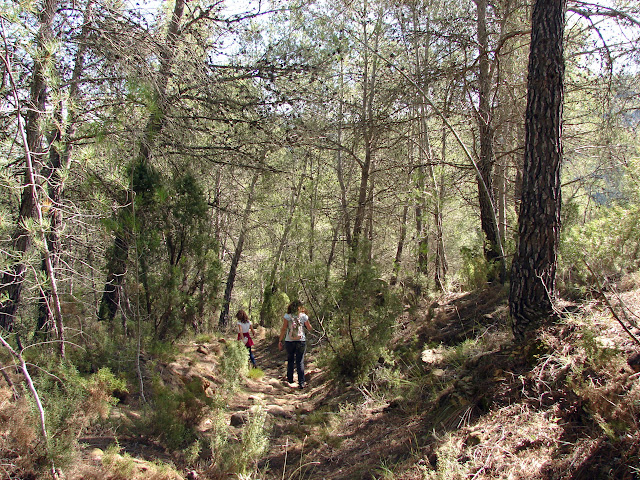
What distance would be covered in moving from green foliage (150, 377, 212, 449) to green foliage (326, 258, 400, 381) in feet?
7.17

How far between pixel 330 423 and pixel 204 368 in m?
2.75

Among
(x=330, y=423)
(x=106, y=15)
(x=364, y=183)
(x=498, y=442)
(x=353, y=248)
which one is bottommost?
(x=330, y=423)

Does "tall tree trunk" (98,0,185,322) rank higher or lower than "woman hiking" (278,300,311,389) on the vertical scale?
higher

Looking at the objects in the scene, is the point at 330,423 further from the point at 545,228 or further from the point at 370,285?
the point at 545,228

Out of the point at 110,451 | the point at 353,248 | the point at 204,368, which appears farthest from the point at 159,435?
the point at 353,248

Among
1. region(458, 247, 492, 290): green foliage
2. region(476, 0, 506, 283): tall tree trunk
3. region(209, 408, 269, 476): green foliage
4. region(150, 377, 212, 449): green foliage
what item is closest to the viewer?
region(209, 408, 269, 476): green foliage

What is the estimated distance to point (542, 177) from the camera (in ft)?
13.5

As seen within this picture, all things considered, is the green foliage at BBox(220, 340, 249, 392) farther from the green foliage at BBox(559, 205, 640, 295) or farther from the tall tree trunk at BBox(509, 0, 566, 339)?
the green foliage at BBox(559, 205, 640, 295)

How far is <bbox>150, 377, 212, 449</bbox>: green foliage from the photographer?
14.4 feet

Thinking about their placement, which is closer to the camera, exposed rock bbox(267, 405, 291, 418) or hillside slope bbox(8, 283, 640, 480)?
hillside slope bbox(8, 283, 640, 480)

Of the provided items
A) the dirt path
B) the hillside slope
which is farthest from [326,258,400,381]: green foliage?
the dirt path

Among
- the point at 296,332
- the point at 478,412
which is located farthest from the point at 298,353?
the point at 478,412

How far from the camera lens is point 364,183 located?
10312 millimetres

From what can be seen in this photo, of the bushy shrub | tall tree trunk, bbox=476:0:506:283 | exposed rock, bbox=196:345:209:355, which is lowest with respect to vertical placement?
exposed rock, bbox=196:345:209:355
